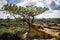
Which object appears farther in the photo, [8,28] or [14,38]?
[8,28]

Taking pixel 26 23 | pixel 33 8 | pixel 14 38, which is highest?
pixel 33 8

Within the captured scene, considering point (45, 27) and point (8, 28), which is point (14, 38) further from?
point (45, 27)

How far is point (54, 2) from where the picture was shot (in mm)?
12695

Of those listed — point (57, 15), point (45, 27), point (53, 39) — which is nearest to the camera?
point (53, 39)

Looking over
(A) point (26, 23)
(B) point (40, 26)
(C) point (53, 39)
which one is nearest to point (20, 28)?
(A) point (26, 23)

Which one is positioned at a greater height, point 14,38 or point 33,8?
point 33,8

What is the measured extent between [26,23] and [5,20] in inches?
Result: 60.6

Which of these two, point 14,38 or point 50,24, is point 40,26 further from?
point 14,38

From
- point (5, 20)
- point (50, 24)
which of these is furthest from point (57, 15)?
point (5, 20)

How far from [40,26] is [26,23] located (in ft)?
3.27

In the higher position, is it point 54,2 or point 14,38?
point 54,2

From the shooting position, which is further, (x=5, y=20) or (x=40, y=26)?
(x=5, y=20)

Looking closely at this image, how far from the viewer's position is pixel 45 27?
11805 mm

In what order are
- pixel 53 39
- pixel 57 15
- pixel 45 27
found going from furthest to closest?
pixel 57 15 < pixel 45 27 < pixel 53 39
